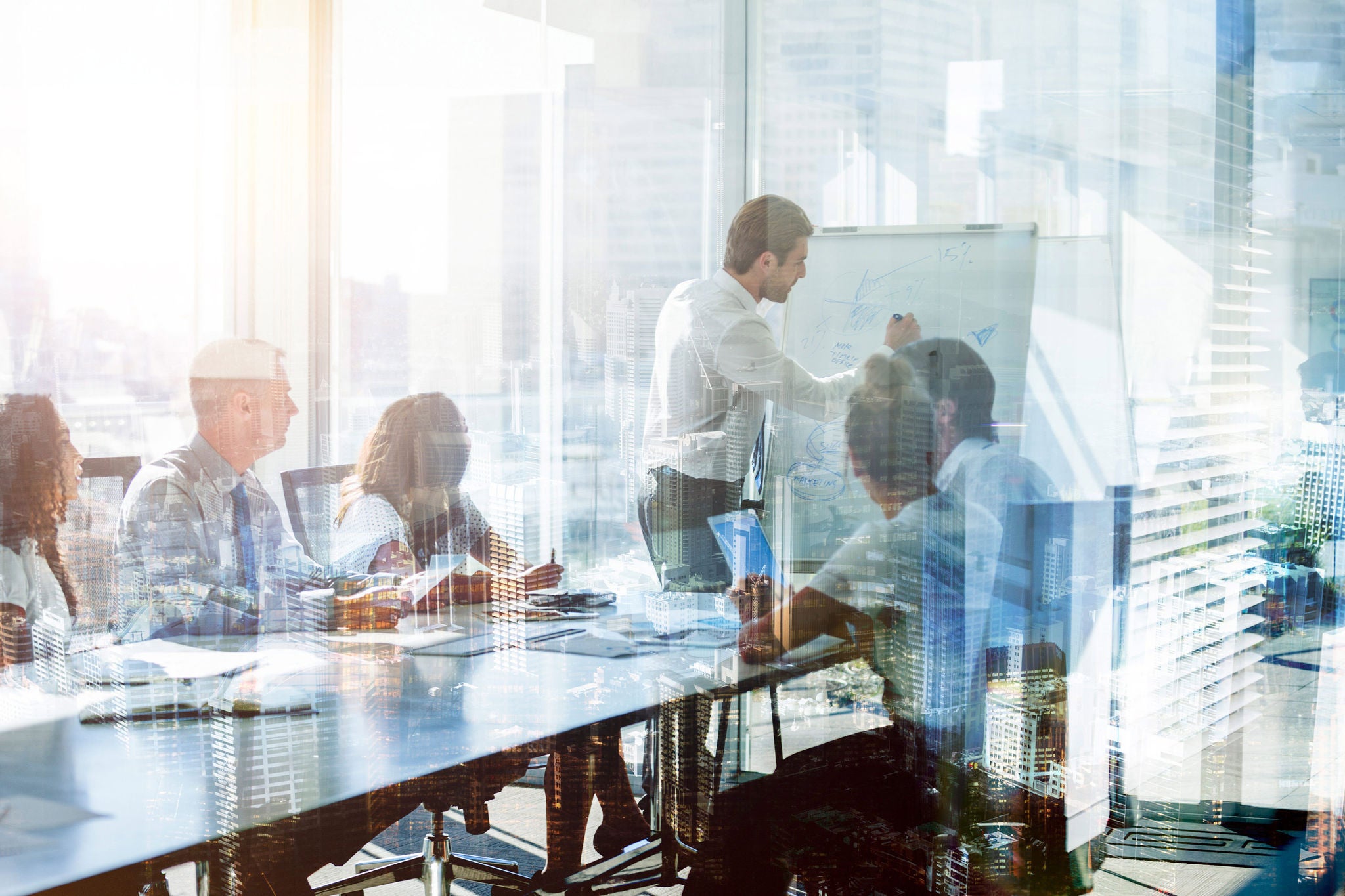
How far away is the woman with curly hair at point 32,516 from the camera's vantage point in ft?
3.64

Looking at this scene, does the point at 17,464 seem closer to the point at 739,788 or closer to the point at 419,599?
the point at 419,599

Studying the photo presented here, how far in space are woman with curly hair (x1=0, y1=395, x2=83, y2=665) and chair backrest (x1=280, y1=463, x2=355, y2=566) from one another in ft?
0.94

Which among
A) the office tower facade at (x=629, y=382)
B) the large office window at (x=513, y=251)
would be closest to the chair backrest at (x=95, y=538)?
the large office window at (x=513, y=251)

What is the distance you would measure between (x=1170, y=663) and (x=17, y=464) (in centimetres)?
172

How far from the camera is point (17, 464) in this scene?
116 cm

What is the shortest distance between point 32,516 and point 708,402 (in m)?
1.06

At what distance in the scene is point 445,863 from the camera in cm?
118

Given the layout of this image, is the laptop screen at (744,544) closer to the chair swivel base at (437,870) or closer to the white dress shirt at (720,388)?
the white dress shirt at (720,388)

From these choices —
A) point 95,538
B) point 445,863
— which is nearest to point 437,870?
point 445,863

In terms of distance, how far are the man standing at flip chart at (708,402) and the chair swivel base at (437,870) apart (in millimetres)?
534

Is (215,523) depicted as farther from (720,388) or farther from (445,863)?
(720,388)

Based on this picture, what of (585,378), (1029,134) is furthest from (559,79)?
(1029,134)

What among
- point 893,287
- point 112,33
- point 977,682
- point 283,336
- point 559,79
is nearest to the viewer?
point 112,33

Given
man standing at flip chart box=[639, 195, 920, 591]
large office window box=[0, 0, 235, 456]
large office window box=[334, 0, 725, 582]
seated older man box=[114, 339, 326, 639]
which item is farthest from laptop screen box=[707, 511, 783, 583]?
large office window box=[0, 0, 235, 456]
